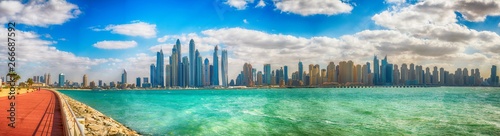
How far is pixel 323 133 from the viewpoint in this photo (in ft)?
73.0

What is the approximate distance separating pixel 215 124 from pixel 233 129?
3.44m

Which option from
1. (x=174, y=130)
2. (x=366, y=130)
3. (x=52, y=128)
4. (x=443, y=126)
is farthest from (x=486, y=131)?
(x=52, y=128)

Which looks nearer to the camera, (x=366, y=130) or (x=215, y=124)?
(x=366, y=130)

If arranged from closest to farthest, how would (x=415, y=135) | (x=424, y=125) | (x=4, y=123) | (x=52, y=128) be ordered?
(x=52, y=128)
(x=4, y=123)
(x=415, y=135)
(x=424, y=125)

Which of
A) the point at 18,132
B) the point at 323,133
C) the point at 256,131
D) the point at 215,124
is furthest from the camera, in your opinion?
the point at 215,124

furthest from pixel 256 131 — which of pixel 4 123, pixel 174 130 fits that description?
pixel 4 123

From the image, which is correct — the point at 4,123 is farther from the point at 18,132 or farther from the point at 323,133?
the point at 323,133

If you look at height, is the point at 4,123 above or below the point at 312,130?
above

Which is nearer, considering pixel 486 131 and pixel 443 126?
pixel 486 131

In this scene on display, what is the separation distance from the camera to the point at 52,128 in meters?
13.5

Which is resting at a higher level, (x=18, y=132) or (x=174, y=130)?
(x=18, y=132)

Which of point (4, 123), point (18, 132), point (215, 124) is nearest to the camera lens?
point (18, 132)

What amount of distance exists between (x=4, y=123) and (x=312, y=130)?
692 inches

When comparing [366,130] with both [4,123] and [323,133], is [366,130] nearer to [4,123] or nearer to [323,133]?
[323,133]
